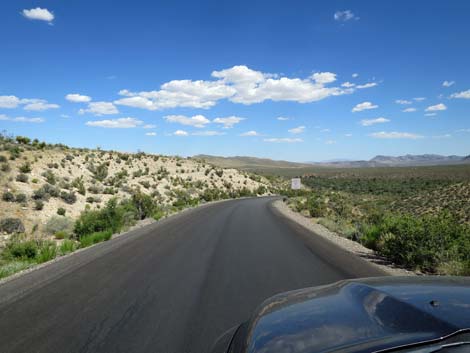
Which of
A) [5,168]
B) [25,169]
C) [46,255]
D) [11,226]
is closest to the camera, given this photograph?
[46,255]

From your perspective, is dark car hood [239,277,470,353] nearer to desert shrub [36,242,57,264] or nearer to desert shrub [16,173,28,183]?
desert shrub [36,242,57,264]

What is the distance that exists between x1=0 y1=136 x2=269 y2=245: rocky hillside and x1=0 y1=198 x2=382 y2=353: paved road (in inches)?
436

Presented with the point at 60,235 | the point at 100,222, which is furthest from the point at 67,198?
the point at 100,222

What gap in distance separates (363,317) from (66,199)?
27.5 meters

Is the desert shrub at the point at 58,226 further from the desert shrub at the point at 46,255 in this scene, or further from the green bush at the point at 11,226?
the desert shrub at the point at 46,255

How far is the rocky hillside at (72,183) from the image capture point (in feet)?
73.1

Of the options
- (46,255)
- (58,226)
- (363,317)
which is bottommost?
(58,226)

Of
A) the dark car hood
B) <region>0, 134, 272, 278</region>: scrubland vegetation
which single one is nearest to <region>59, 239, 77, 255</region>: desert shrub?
<region>0, 134, 272, 278</region>: scrubland vegetation

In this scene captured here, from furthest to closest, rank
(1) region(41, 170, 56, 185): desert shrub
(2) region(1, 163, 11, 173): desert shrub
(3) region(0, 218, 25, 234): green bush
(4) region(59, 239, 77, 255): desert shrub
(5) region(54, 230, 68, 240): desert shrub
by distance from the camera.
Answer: (1) region(41, 170, 56, 185): desert shrub
(2) region(1, 163, 11, 173): desert shrub
(3) region(0, 218, 25, 234): green bush
(5) region(54, 230, 68, 240): desert shrub
(4) region(59, 239, 77, 255): desert shrub

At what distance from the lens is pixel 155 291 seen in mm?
6883

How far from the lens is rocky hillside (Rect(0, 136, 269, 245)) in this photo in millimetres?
22281

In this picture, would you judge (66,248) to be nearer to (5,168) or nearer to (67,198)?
(67,198)

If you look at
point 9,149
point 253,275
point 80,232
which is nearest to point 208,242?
point 253,275

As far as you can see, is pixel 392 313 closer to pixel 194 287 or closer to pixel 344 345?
pixel 344 345
